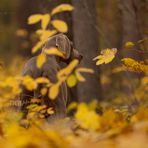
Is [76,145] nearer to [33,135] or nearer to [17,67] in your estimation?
[33,135]

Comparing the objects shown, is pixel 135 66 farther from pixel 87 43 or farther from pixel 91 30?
pixel 91 30

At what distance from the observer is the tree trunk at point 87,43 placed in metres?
11.4

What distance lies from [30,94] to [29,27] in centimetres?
1387

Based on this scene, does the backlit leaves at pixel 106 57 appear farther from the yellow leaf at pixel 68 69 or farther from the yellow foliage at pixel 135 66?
the yellow leaf at pixel 68 69

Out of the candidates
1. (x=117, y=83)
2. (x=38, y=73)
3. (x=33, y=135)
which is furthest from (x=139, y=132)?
(x=117, y=83)

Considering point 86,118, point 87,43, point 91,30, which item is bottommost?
point 86,118

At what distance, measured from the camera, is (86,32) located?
40.9 feet

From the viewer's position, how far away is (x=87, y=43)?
12039 millimetres

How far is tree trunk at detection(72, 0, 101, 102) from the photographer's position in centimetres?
1143

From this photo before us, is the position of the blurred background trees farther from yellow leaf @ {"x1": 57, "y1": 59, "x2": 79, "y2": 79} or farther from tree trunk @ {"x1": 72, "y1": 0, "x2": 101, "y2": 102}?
yellow leaf @ {"x1": 57, "y1": 59, "x2": 79, "y2": 79}

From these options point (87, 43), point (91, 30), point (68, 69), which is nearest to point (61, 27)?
point (68, 69)

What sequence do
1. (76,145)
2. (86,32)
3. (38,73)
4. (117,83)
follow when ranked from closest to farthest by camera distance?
(76,145) < (38,73) < (86,32) < (117,83)

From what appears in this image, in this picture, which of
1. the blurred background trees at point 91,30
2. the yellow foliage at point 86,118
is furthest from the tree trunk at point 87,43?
the yellow foliage at point 86,118

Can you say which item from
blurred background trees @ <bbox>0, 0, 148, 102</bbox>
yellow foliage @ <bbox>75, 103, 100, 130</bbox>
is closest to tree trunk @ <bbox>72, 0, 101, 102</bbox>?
blurred background trees @ <bbox>0, 0, 148, 102</bbox>
